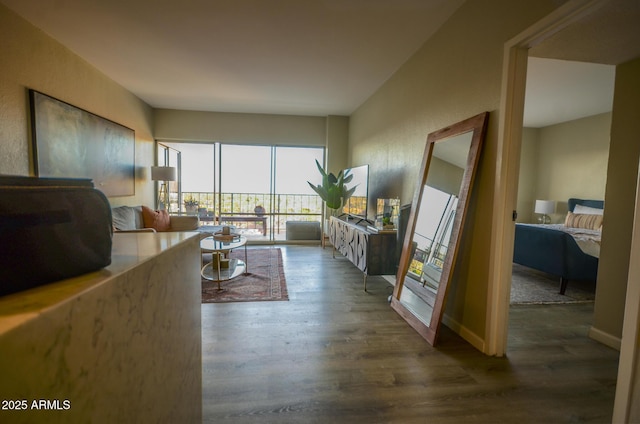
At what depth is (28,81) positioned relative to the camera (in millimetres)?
2711

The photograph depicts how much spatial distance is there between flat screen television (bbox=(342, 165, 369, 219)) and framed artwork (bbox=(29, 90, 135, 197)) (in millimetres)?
3394

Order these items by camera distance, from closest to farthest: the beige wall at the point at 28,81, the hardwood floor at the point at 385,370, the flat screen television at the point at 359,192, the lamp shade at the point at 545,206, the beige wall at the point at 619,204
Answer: the hardwood floor at the point at 385,370, the beige wall at the point at 619,204, the beige wall at the point at 28,81, the flat screen television at the point at 359,192, the lamp shade at the point at 545,206

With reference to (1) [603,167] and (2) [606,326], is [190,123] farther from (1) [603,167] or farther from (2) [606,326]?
(1) [603,167]

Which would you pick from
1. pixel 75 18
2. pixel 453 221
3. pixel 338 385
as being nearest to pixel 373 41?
pixel 453 221

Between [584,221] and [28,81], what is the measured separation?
7.57 m

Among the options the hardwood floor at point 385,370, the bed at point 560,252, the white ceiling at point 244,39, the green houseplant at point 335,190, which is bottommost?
the hardwood floor at point 385,370

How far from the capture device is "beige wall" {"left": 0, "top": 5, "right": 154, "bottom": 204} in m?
2.49

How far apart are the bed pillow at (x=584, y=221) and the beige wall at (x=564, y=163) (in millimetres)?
687

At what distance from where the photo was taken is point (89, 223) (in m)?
0.62

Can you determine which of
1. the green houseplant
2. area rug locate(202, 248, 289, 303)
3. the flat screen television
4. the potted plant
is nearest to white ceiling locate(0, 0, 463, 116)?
the flat screen television

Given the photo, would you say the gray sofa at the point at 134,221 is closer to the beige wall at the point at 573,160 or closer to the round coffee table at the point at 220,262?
the round coffee table at the point at 220,262

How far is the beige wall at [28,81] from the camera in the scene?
2489 mm

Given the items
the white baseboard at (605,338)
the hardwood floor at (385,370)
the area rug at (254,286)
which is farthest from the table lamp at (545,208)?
the area rug at (254,286)

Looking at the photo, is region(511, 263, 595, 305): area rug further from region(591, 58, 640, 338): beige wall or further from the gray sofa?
the gray sofa
